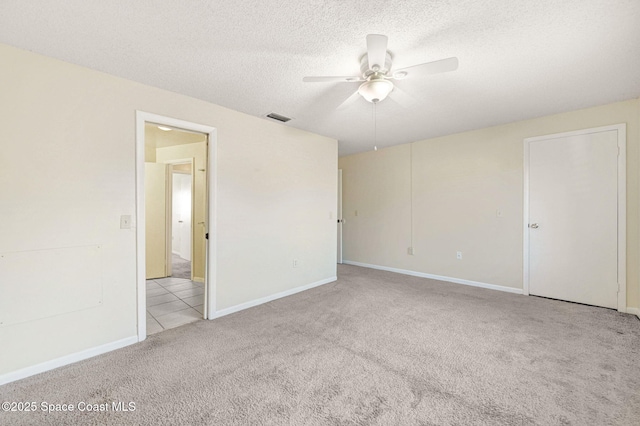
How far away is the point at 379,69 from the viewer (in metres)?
1.97

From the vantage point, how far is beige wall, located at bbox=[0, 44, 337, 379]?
75.7 inches

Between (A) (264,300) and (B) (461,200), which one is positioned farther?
(B) (461,200)

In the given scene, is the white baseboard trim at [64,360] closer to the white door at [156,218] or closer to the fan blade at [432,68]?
the white door at [156,218]

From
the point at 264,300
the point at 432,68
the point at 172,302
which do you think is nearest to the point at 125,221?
the point at 172,302

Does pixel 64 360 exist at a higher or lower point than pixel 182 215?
lower

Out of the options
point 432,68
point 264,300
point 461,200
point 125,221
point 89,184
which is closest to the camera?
point 432,68

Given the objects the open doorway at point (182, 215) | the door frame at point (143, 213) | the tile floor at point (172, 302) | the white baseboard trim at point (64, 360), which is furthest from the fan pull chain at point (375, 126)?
the open doorway at point (182, 215)

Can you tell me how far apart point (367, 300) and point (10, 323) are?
3.33 metres

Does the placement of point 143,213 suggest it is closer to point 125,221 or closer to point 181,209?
point 125,221

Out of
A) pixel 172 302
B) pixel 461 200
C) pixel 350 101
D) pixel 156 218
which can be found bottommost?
pixel 172 302

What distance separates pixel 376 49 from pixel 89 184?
2486 millimetres

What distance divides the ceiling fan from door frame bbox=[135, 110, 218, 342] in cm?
156

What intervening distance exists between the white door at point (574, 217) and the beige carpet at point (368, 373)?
406 mm

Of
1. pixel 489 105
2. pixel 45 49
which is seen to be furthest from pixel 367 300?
pixel 45 49
